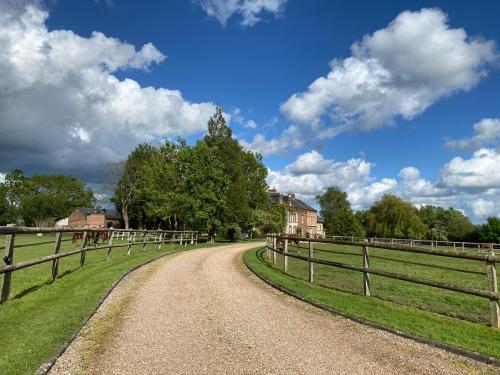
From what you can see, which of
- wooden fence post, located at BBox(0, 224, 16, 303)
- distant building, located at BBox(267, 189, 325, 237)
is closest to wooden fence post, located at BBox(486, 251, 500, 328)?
wooden fence post, located at BBox(0, 224, 16, 303)

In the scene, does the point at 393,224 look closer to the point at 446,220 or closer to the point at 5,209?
the point at 446,220

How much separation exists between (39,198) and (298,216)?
211 ft

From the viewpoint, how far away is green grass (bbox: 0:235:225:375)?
5.54 m

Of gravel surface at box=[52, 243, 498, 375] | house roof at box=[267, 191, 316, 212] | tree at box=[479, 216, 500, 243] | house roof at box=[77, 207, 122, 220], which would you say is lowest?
gravel surface at box=[52, 243, 498, 375]

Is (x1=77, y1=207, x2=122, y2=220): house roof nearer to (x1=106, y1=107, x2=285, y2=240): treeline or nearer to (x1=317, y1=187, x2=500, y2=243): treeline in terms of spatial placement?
(x1=106, y1=107, x2=285, y2=240): treeline

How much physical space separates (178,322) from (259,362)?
2422 mm

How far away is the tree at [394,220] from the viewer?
74250 millimetres

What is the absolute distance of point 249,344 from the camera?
6289 millimetres

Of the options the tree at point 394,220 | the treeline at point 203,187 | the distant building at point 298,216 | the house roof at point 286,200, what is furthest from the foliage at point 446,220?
the treeline at point 203,187

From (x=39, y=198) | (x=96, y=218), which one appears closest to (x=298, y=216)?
(x=96, y=218)

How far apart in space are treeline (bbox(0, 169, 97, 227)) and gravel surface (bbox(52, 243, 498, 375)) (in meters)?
98.9

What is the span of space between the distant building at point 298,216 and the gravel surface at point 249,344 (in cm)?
7695

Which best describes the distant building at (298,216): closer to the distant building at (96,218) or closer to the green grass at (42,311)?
the distant building at (96,218)

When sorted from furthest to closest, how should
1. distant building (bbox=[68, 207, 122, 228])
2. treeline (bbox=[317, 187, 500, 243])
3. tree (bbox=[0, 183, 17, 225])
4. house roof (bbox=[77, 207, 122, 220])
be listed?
tree (bbox=[0, 183, 17, 225]) → house roof (bbox=[77, 207, 122, 220]) → distant building (bbox=[68, 207, 122, 228]) → treeline (bbox=[317, 187, 500, 243])
